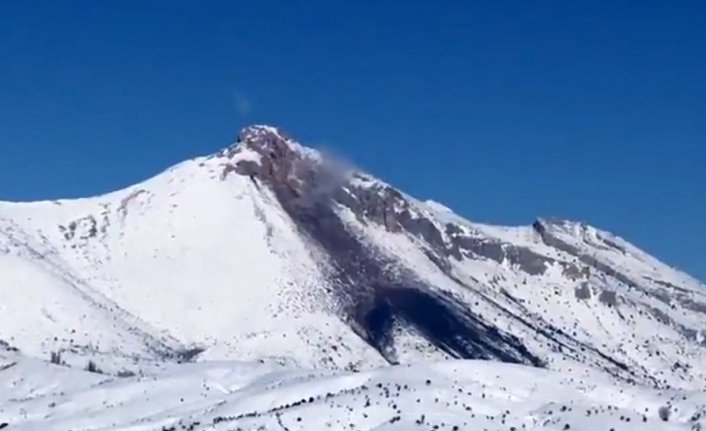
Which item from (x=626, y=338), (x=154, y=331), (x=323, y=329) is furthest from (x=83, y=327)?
(x=626, y=338)

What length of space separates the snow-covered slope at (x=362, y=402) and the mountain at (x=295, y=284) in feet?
142

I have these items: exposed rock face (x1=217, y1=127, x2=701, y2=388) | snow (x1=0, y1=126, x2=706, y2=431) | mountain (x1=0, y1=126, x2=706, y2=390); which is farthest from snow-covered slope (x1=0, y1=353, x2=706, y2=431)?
exposed rock face (x1=217, y1=127, x2=701, y2=388)

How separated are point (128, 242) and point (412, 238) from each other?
3551 cm

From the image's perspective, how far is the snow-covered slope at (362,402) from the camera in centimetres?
5584

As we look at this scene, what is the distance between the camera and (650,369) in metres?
176

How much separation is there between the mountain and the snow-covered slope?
142 feet

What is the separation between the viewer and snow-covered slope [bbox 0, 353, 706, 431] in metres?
55.8

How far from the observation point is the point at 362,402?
2288 inches

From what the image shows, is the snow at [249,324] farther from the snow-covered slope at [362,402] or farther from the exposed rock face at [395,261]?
the exposed rock face at [395,261]

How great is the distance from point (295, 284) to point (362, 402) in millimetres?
97070

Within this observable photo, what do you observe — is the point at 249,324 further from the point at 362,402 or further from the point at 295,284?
the point at 362,402

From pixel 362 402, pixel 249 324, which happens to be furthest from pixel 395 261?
pixel 362 402

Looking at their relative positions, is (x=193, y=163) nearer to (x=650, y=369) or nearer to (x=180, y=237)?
(x=180, y=237)

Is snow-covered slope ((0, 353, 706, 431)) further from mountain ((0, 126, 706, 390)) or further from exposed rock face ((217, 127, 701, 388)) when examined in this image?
exposed rock face ((217, 127, 701, 388))
